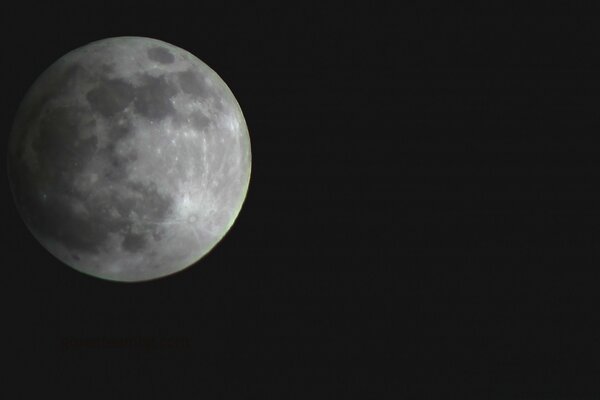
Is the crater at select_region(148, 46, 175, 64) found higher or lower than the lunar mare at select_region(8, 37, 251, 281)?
higher

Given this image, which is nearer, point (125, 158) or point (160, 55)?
point (125, 158)

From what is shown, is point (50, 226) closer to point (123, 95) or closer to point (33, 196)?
point (33, 196)

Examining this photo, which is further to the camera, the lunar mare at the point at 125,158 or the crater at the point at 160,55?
the crater at the point at 160,55

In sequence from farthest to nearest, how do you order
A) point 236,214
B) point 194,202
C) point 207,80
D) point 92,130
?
1. point 236,214
2. point 207,80
3. point 194,202
4. point 92,130

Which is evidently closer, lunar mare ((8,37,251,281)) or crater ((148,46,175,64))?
lunar mare ((8,37,251,281))

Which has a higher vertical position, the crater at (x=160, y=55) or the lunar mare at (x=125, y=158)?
the crater at (x=160, y=55)

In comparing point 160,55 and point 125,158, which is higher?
point 160,55

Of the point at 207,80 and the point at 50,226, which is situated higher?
the point at 207,80

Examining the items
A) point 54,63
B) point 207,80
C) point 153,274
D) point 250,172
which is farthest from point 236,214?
point 54,63
